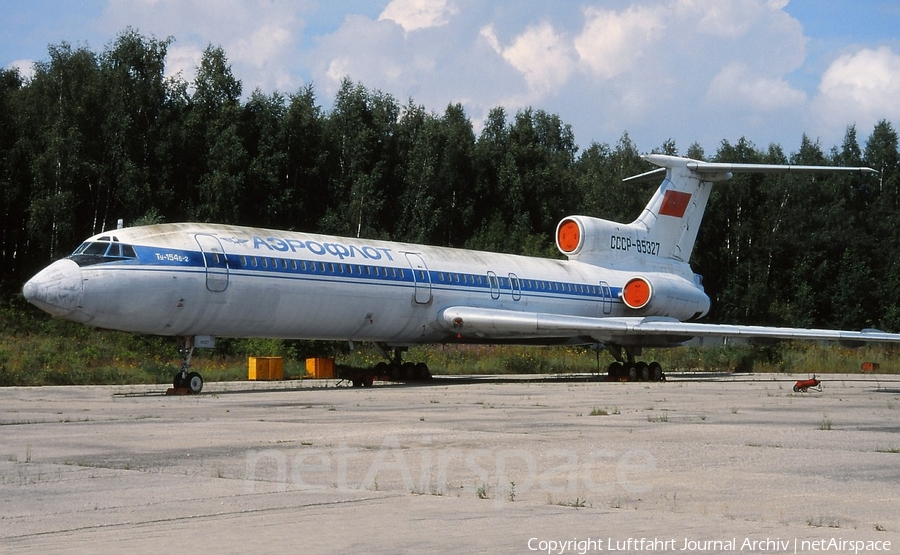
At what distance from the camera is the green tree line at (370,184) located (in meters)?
47.8

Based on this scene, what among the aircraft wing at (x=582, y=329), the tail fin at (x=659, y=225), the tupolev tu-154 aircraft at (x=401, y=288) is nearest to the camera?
the tupolev tu-154 aircraft at (x=401, y=288)

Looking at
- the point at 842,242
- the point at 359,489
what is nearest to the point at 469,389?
the point at 359,489

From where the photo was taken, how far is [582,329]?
1072 inches

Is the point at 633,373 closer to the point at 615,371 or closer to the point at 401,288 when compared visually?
the point at 615,371

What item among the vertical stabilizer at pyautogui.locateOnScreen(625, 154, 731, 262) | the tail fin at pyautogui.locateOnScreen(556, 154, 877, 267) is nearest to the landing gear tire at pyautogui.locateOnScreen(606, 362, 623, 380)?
the tail fin at pyautogui.locateOnScreen(556, 154, 877, 267)

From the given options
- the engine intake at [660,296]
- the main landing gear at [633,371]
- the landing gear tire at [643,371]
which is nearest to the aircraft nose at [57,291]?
the main landing gear at [633,371]

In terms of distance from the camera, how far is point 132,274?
67.4 feet

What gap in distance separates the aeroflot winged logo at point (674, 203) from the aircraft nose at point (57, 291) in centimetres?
2030

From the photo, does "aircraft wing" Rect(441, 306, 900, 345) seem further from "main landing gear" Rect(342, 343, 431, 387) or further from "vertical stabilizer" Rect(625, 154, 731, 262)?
"vertical stabilizer" Rect(625, 154, 731, 262)

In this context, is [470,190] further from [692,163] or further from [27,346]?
[27,346]

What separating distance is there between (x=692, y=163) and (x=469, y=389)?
50.7ft

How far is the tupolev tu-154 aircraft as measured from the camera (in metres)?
20.7

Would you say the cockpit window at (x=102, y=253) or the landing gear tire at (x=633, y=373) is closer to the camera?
the cockpit window at (x=102, y=253)

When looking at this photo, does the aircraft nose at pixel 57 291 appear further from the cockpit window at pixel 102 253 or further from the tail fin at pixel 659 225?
the tail fin at pixel 659 225
